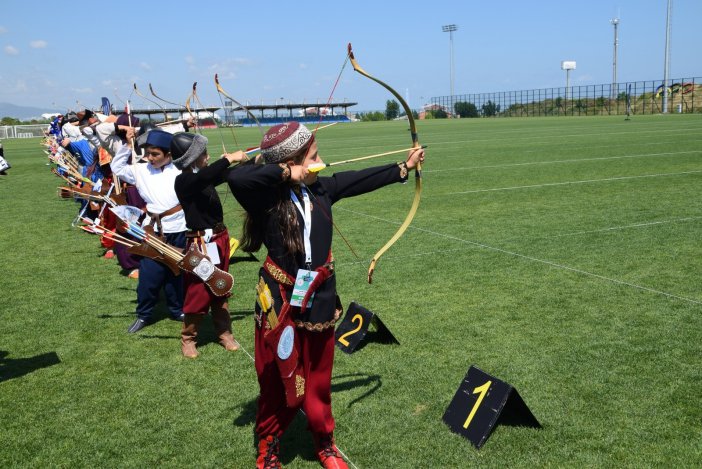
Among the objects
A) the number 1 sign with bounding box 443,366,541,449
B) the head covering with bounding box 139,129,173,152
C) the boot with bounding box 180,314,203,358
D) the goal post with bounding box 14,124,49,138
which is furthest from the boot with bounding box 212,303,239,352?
the goal post with bounding box 14,124,49,138

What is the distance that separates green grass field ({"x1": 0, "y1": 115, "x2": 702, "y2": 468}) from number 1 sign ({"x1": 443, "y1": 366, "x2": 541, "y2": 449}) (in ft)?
0.24

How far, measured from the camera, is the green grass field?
384 cm

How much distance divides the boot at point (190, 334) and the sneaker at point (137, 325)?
91 cm

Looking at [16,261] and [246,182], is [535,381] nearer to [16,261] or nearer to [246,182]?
[246,182]

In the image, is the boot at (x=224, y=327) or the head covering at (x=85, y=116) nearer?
the boot at (x=224, y=327)

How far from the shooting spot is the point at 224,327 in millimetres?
5535

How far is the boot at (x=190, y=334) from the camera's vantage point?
537 centimetres

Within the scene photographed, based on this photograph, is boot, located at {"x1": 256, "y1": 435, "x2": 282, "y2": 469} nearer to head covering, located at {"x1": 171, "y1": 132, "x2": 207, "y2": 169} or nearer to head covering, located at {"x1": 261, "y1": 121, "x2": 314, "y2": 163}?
head covering, located at {"x1": 261, "y1": 121, "x2": 314, "y2": 163}

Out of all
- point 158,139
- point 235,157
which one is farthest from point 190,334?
point 235,157

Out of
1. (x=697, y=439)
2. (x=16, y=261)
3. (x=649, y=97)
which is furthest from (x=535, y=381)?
(x=649, y=97)

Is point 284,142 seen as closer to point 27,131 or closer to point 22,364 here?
point 22,364

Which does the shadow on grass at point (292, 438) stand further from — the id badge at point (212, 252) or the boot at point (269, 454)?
the id badge at point (212, 252)

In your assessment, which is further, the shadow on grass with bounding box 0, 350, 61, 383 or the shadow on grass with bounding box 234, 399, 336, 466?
the shadow on grass with bounding box 0, 350, 61, 383

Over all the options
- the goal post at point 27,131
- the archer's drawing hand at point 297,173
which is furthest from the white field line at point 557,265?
the goal post at point 27,131
